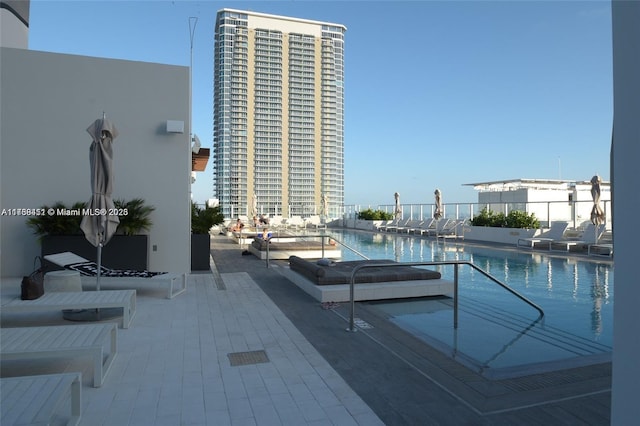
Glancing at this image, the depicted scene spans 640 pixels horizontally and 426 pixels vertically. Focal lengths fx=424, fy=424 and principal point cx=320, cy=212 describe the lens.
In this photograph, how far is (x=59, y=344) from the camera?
2.81 metres

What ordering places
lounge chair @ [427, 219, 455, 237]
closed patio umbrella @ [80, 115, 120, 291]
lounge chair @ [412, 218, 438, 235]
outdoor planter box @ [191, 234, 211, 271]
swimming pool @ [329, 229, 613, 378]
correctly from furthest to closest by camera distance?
lounge chair @ [412, 218, 438, 235], lounge chair @ [427, 219, 455, 237], outdoor planter box @ [191, 234, 211, 271], closed patio umbrella @ [80, 115, 120, 291], swimming pool @ [329, 229, 613, 378]

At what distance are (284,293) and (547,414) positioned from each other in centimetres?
407

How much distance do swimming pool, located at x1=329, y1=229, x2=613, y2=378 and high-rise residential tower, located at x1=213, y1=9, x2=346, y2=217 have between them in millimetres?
30601

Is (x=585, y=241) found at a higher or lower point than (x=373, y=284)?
higher

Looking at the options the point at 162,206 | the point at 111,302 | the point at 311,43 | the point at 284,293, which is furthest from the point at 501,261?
the point at 311,43

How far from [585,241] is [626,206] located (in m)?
12.7

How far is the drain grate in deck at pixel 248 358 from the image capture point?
3.36 m

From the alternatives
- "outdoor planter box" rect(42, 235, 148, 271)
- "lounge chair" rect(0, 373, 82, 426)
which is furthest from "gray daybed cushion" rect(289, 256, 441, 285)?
"lounge chair" rect(0, 373, 82, 426)

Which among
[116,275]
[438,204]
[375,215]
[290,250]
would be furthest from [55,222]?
[375,215]

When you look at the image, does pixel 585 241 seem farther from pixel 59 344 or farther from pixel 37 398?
pixel 37 398

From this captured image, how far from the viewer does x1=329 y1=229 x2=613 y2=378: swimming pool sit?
3.67 meters

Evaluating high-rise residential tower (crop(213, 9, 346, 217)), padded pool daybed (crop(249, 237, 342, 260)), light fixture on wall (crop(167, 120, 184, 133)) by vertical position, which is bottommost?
padded pool daybed (crop(249, 237, 342, 260))

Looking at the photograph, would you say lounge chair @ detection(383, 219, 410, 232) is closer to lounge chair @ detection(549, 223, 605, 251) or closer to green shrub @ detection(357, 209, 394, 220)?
green shrub @ detection(357, 209, 394, 220)

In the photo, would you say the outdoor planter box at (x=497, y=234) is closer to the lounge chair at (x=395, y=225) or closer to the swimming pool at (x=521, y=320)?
the lounge chair at (x=395, y=225)
